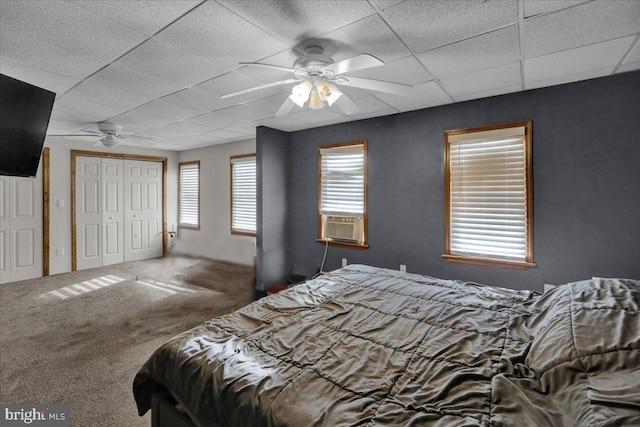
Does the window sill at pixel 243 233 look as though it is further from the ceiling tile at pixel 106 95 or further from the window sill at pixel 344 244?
the ceiling tile at pixel 106 95

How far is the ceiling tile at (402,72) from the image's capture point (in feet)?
7.84

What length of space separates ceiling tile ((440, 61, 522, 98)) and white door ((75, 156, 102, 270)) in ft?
20.1

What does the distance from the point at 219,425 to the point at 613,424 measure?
4.20ft

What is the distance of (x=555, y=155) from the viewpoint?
2.84 metres

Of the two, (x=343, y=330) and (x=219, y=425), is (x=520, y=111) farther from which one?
(x=219, y=425)

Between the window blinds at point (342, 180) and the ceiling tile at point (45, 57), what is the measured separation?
278 centimetres

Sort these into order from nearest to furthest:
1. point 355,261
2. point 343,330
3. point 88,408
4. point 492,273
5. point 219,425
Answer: point 219,425 < point 343,330 < point 88,408 < point 492,273 < point 355,261

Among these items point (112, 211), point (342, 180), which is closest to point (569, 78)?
point (342, 180)

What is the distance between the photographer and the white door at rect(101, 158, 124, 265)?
5809mm

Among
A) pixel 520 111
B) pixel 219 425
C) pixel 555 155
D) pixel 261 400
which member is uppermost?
pixel 520 111

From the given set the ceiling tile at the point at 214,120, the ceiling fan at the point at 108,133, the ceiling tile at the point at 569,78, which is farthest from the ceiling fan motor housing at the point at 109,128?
the ceiling tile at the point at 569,78

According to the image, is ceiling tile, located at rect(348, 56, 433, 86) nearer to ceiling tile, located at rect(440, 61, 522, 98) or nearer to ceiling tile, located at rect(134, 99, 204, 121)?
ceiling tile, located at rect(440, 61, 522, 98)

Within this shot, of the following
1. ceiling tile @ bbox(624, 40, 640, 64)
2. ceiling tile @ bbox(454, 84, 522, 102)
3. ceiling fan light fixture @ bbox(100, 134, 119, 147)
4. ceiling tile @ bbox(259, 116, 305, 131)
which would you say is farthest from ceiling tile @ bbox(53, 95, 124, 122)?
ceiling tile @ bbox(624, 40, 640, 64)

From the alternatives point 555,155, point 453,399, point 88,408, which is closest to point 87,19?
point 88,408
